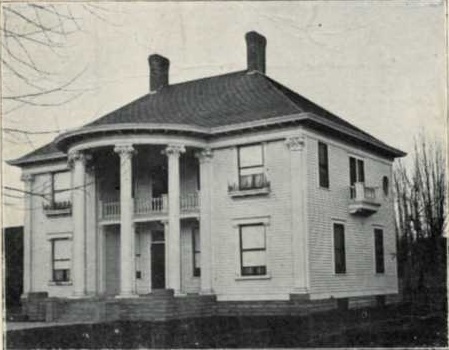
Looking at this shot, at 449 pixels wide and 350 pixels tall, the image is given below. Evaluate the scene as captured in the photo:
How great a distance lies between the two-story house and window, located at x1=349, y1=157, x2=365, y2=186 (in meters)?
0.04

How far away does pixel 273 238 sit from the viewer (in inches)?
865

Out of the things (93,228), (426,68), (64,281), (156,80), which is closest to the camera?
(426,68)

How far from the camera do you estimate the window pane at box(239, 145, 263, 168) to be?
73.8ft

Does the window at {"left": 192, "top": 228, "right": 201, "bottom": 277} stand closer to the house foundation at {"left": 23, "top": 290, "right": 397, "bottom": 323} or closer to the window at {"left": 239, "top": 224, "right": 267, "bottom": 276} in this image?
the house foundation at {"left": 23, "top": 290, "right": 397, "bottom": 323}

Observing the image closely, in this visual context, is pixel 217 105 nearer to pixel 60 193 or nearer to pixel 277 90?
pixel 277 90

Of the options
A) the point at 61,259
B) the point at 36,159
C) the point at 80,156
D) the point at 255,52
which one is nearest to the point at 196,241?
the point at 80,156

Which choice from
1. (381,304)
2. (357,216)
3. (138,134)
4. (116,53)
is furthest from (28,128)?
(381,304)

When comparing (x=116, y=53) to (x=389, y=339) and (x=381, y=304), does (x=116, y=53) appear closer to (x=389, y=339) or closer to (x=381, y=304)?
(x=389, y=339)

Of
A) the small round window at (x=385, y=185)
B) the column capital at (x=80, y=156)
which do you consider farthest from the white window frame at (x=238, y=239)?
the small round window at (x=385, y=185)

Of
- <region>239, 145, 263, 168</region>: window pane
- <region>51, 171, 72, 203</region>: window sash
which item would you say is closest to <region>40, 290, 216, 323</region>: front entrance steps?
<region>239, 145, 263, 168</region>: window pane

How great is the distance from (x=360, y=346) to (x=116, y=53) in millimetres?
9377

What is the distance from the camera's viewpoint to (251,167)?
22.6 metres

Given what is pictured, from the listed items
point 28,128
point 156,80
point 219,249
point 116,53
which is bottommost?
point 219,249

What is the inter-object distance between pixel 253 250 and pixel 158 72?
9.99 meters
